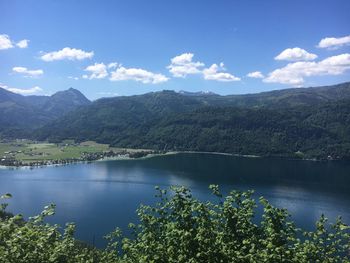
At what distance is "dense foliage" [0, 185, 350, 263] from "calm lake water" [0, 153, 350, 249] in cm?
6692

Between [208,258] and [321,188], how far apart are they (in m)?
128

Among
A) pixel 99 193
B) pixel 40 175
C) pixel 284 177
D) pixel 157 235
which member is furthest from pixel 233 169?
pixel 157 235

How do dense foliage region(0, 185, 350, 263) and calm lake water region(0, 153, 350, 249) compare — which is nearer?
dense foliage region(0, 185, 350, 263)

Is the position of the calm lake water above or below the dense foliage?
below

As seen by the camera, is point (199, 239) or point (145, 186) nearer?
point (199, 239)

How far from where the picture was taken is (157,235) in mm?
13578

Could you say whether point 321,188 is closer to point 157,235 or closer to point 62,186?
point 62,186

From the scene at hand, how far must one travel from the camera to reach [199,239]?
1109 centimetres

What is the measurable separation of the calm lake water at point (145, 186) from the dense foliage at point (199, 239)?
6692 centimetres

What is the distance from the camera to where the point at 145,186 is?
132m

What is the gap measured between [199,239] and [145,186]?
12189 cm

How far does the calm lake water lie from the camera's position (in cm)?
9475

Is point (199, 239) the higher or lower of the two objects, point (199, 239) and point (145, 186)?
the higher

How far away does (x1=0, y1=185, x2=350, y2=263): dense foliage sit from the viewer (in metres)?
9.67
